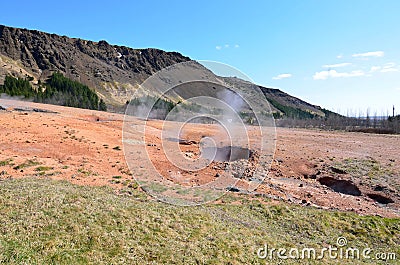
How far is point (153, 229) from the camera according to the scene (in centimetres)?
974

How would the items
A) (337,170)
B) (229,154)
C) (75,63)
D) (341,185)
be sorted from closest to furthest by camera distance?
(341,185), (337,170), (229,154), (75,63)

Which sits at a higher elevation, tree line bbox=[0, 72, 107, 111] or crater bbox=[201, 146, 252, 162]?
tree line bbox=[0, 72, 107, 111]

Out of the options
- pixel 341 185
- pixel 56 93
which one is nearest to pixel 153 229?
pixel 341 185

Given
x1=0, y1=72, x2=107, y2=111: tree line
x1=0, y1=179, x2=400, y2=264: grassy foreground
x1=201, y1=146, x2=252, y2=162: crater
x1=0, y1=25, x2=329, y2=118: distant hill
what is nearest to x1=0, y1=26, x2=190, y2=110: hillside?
x1=0, y1=25, x2=329, y2=118: distant hill

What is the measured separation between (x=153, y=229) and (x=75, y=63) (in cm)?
17115

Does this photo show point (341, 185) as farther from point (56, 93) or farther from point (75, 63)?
point (75, 63)

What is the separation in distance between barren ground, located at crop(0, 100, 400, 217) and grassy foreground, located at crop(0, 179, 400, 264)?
2.47m

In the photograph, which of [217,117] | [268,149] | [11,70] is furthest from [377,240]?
[11,70]

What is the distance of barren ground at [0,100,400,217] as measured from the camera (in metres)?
17.2

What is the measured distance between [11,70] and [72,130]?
118 metres

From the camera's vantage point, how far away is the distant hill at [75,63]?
449ft

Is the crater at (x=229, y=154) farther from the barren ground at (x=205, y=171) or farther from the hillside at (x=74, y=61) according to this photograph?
the hillside at (x=74, y=61)

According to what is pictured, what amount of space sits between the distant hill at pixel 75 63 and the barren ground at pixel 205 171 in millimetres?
91622

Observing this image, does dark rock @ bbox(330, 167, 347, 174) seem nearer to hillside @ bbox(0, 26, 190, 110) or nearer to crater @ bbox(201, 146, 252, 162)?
crater @ bbox(201, 146, 252, 162)
